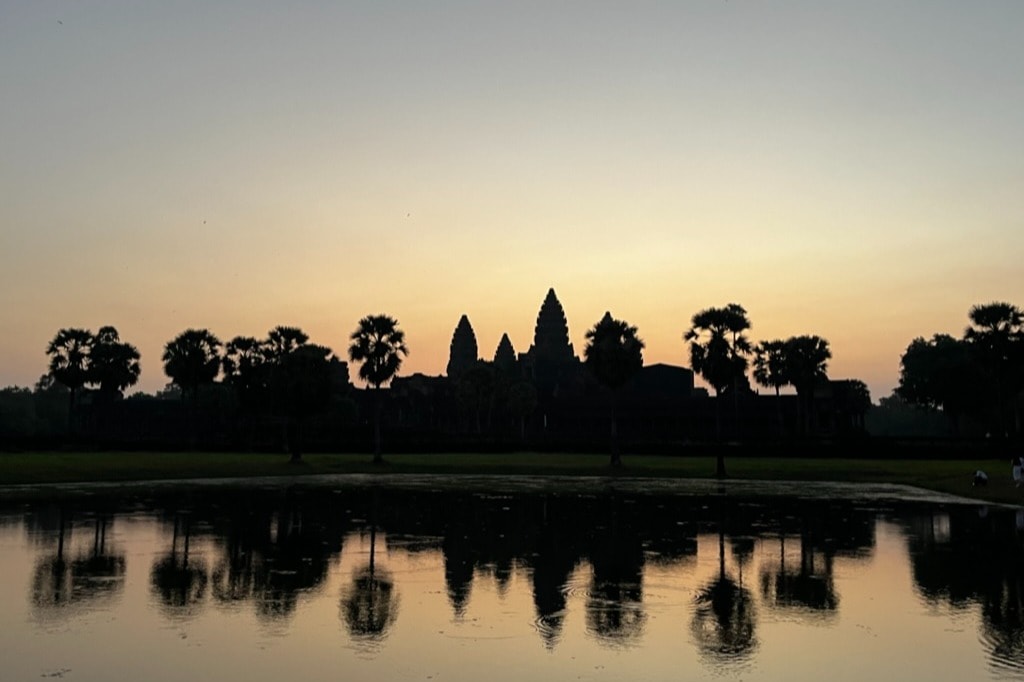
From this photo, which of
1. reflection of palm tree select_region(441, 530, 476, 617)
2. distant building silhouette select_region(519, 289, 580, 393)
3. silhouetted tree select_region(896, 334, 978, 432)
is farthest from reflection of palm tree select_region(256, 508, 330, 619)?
distant building silhouette select_region(519, 289, 580, 393)

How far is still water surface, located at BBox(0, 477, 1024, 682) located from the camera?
460 inches

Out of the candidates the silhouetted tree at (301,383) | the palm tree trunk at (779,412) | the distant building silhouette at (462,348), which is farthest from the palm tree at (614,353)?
the distant building silhouette at (462,348)

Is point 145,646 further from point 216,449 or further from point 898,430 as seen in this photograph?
point 898,430

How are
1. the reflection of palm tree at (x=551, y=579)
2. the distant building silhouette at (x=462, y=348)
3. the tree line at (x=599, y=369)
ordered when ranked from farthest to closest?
1. the distant building silhouette at (x=462, y=348)
2. the tree line at (x=599, y=369)
3. the reflection of palm tree at (x=551, y=579)

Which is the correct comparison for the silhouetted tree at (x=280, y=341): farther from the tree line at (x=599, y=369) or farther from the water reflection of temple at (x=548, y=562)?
the water reflection of temple at (x=548, y=562)

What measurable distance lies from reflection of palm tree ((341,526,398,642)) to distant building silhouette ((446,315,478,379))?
173m

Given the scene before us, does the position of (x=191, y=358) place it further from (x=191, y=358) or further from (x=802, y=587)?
(x=802, y=587)

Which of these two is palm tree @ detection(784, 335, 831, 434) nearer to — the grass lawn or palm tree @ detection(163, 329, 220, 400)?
the grass lawn

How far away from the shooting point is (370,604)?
15.5 m

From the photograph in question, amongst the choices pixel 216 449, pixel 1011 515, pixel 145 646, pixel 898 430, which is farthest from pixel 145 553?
pixel 898 430

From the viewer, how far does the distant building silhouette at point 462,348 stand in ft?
634

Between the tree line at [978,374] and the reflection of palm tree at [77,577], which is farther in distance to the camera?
the tree line at [978,374]

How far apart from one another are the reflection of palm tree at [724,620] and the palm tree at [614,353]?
57.8 meters

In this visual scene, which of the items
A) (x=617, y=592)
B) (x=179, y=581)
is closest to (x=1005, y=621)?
(x=617, y=592)
